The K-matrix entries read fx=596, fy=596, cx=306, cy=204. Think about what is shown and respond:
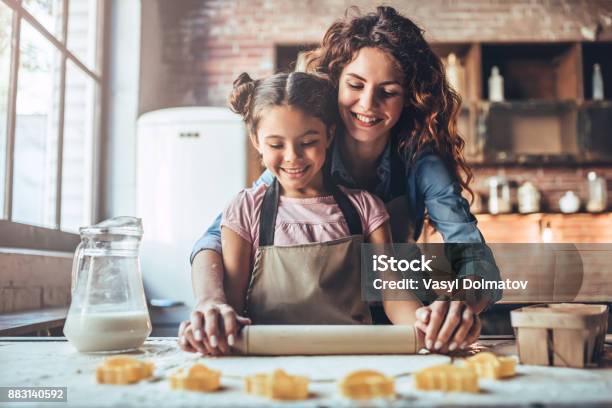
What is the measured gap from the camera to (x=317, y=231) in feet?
2.66

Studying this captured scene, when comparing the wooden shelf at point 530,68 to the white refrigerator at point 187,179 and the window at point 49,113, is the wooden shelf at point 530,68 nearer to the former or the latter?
the white refrigerator at point 187,179

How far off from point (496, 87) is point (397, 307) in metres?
1.96

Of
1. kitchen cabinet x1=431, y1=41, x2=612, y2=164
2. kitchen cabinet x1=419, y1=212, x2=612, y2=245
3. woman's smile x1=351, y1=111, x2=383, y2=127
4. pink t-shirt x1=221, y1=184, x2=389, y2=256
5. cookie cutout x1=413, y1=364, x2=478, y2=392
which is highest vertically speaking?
kitchen cabinet x1=431, y1=41, x2=612, y2=164

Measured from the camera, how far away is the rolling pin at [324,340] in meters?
0.61

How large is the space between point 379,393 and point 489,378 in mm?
127

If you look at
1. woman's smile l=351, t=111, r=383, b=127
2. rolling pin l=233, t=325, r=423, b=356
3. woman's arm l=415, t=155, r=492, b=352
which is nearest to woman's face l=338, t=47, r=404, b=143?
woman's smile l=351, t=111, r=383, b=127

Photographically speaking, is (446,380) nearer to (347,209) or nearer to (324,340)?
(324,340)

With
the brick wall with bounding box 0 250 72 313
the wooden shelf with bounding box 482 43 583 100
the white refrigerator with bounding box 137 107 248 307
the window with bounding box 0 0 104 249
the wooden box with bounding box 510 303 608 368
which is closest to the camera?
the wooden box with bounding box 510 303 608 368

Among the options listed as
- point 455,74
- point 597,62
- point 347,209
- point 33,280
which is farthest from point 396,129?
point 597,62

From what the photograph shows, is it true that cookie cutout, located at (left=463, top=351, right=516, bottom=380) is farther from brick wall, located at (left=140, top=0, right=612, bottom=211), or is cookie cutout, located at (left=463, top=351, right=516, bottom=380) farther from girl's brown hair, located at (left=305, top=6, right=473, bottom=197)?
brick wall, located at (left=140, top=0, right=612, bottom=211)

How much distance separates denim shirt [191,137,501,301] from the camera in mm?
796

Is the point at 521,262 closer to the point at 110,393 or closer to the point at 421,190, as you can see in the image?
the point at 421,190

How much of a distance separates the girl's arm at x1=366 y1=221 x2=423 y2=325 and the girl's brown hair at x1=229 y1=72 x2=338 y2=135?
16 cm

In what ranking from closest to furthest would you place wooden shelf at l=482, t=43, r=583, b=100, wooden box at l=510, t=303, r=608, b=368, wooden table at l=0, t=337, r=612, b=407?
wooden table at l=0, t=337, r=612, b=407 < wooden box at l=510, t=303, r=608, b=368 < wooden shelf at l=482, t=43, r=583, b=100
